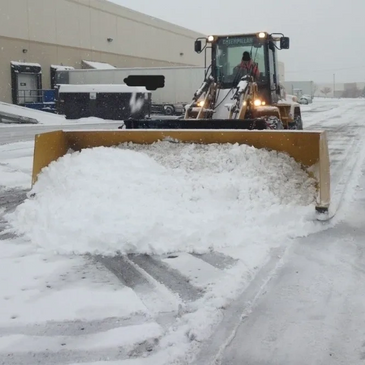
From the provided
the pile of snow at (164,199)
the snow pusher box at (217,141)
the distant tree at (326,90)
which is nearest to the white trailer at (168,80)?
the snow pusher box at (217,141)

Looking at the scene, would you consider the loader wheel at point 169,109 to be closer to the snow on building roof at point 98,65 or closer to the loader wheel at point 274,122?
the snow on building roof at point 98,65

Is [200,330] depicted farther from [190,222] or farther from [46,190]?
[46,190]

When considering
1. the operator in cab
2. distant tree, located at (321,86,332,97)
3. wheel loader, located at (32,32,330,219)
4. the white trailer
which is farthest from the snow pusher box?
distant tree, located at (321,86,332,97)

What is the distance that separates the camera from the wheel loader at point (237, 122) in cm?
628

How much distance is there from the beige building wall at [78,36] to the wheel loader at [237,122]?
22.2m

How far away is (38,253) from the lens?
4.86 metres

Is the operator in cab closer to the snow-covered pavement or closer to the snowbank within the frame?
the snow-covered pavement

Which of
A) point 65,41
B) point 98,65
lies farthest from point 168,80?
point 65,41

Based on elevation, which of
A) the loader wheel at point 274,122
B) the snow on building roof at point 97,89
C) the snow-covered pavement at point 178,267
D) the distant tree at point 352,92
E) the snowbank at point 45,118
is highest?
the distant tree at point 352,92

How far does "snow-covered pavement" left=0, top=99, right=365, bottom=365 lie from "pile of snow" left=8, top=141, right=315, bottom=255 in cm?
2

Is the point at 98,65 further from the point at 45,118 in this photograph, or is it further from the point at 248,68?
the point at 248,68

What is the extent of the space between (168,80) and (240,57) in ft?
65.6

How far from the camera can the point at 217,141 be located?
6586 millimetres

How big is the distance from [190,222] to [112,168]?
4.68 feet
